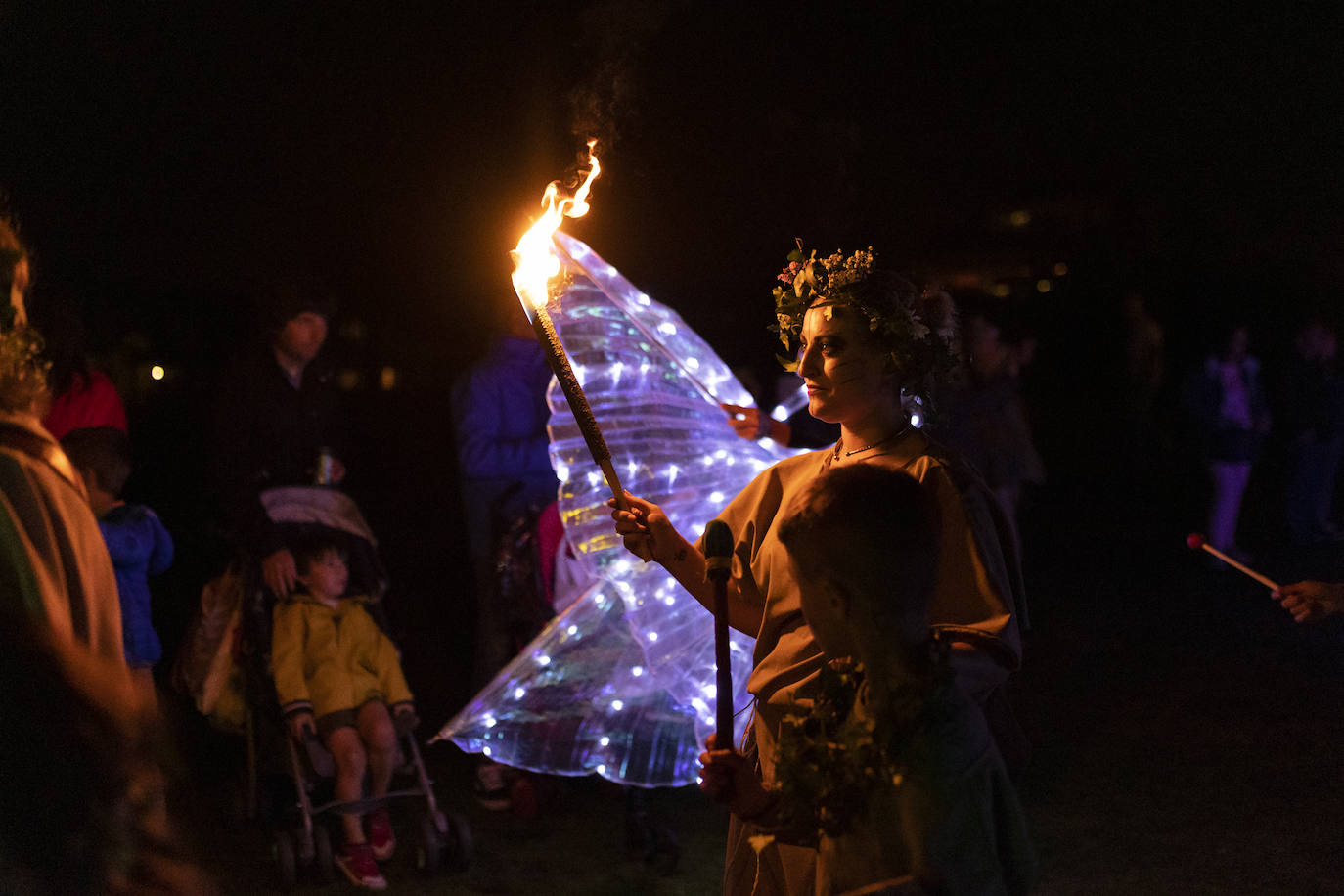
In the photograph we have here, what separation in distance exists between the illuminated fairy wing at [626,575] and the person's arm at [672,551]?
1.07m

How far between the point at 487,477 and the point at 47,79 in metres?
3.88

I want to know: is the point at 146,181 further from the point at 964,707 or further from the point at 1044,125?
the point at 1044,125

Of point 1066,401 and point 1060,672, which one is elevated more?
point 1066,401

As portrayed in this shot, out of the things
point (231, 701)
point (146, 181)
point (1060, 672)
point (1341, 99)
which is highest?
point (1341, 99)

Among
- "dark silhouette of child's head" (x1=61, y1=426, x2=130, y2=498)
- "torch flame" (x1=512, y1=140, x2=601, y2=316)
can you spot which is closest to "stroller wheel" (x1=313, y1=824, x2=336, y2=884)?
"dark silhouette of child's head" (x1=61, y1=426, x2=130, y2=498)

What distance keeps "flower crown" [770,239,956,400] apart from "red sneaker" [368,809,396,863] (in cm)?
314

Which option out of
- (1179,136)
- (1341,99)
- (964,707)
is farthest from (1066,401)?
(964,707)

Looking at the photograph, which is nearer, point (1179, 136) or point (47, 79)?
point (47, 79)

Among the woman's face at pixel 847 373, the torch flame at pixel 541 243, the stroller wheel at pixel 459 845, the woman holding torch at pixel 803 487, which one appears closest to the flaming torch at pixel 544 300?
the torch flame at pixel 541 243

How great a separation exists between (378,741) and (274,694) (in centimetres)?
49

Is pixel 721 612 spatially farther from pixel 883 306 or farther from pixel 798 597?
pixel 883 306

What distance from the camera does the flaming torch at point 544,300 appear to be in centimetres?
287

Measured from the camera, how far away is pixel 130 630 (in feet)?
16.2

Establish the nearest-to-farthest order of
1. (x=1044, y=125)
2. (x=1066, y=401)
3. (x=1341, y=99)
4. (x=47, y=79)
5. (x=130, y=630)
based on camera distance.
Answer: (x=130, y=630) < (x=47, y=79) < (x=1341, y=99) < (x=1044, y=125) < (x=1066, y=401)
